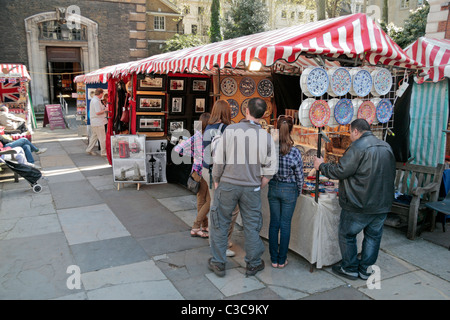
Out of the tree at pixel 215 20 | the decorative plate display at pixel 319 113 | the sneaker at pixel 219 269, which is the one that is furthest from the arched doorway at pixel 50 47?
the decorative plate display at pixel 319 113

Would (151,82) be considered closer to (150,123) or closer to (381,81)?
(150,123)

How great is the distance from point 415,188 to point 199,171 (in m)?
2.96

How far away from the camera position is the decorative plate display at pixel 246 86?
23.7 ft

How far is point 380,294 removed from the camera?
11.7 ft

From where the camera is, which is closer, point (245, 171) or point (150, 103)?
point (245, 171)

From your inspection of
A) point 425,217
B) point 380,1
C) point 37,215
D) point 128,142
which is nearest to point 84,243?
point 37,215

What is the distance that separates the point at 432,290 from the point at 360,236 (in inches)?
35.1

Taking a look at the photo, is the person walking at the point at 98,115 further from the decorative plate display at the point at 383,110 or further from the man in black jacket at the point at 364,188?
the man in black jacket at the point at 364,188

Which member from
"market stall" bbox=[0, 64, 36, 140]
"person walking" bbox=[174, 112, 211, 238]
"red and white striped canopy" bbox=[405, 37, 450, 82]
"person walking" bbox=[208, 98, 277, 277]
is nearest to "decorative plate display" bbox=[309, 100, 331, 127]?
"person walking" bbox=[208, 98, 277, 277]

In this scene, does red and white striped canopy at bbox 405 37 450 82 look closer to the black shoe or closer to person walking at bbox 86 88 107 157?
the black shoe

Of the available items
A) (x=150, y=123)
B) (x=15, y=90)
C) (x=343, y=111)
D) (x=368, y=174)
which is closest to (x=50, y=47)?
(x=15, y=90)

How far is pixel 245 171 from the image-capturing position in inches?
141

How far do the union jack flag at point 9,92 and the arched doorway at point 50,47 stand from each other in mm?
7322

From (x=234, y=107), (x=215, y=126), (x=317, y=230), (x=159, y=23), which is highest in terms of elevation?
(x=159, y=23)
